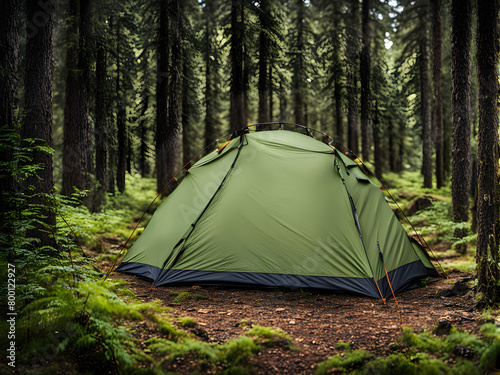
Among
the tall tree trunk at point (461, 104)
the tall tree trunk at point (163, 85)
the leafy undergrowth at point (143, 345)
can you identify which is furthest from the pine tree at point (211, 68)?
the leafy undergrowth at point (143, 345)

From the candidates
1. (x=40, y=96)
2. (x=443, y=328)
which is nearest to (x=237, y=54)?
(x=40, y=96)

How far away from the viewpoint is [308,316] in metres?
4.72

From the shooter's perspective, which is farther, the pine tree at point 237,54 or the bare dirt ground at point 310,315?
the pine tree at point 237,54

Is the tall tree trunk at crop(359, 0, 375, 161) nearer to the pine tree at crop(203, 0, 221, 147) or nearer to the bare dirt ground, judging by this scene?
the pine tree at crop(203, 0, 221, 147)

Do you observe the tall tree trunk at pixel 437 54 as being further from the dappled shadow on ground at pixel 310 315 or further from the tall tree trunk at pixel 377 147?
the dappled shadow on ground at pixel 310 315

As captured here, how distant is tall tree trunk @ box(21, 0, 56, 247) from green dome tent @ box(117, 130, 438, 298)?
6.53 feet

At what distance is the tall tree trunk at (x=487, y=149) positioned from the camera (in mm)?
4273

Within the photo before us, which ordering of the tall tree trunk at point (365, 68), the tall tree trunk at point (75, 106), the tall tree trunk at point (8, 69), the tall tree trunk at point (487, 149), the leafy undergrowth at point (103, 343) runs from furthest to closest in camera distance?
the tall tree trunk at point (365, 68), the tall tree trunk at point (75, 106), the tall tree trunk at point (8, 69), the tall tree trunk at point (487, 149), the leafy undergrowth at point (103, 343)

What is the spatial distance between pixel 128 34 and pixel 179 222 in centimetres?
1374

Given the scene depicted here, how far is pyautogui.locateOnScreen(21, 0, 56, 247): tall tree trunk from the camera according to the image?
5527 millimetres

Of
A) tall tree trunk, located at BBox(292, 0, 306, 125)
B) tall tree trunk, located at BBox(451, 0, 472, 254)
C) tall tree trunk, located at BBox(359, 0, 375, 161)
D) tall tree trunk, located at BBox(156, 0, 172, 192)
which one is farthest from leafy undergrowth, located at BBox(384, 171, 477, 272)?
tall tree trunk, located at BBox(156, 0, 172, 192)

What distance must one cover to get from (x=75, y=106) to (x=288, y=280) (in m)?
8.13

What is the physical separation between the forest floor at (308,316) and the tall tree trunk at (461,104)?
3330 millimetres

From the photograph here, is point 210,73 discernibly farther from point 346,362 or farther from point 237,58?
point 346,362
